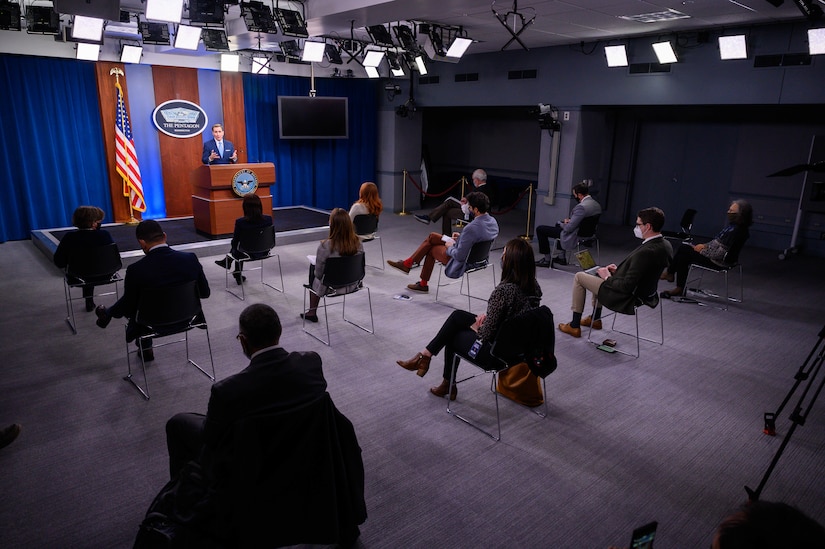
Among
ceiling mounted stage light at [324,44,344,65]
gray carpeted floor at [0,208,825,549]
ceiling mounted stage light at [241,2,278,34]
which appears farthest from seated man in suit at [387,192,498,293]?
ceiling mounted stage light at [324,44,344,65]

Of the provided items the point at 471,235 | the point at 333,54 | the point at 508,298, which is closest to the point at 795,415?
the point at 508,298

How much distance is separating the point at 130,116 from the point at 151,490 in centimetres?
828

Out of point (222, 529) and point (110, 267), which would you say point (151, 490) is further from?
point (110, 267)

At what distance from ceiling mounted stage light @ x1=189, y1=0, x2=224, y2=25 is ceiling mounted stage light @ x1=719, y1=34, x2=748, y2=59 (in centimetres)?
608

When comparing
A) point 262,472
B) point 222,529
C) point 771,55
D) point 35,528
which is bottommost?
point 35,528

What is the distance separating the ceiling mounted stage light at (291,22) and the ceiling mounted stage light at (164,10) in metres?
1.33

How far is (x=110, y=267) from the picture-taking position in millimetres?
4949

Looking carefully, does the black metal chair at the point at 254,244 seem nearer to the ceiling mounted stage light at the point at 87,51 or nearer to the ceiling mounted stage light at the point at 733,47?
the ceiling mounted stage light at the point at 87,51

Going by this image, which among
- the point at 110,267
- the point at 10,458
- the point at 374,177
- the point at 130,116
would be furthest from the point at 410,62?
the point at 10,458

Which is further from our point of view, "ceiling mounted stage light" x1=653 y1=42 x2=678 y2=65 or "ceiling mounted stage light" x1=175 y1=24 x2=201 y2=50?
"ceiling mounted stage light" x1=653 y1=42 x2=678 y2=65

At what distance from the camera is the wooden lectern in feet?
25.7

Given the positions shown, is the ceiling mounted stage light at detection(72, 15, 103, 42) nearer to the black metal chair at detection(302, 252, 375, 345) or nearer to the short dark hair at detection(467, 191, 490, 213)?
the black metal chair at detection(302, 252, 375, 345)

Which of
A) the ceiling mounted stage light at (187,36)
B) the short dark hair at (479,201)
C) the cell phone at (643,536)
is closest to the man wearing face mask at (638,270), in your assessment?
the short dark hair at (479,201)

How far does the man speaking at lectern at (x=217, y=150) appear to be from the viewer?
28.9 ft
